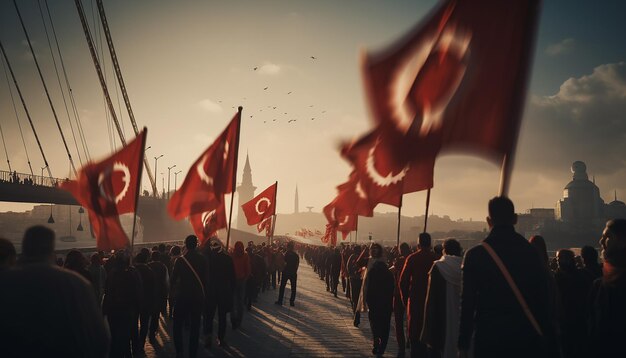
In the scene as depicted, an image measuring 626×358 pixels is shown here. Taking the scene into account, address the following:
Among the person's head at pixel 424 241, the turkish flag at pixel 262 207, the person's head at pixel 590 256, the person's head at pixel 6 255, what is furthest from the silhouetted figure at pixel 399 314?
the turkish flag at pixel 262 207

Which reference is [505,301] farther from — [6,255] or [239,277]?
[239,277]

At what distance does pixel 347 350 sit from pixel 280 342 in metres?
1.55

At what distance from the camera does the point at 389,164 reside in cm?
709

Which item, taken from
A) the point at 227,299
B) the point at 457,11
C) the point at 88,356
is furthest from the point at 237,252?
the point at 88,356

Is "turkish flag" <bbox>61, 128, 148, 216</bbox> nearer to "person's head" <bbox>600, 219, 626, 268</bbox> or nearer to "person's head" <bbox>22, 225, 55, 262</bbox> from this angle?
"person's head" <bbox>22, 225, 55, 262</bbox>

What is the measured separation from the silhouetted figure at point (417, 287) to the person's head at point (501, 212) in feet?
9.84

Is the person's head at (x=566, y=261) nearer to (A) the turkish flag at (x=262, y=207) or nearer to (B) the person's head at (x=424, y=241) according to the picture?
(B) the person's head at (x=424, y=241)

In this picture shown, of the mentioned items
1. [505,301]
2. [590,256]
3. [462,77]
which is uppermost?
[462,77]

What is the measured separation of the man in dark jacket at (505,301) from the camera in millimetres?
3635

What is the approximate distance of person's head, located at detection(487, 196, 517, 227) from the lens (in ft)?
13.2

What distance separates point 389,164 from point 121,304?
492 cm

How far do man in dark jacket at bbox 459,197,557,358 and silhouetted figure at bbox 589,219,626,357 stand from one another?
46cm

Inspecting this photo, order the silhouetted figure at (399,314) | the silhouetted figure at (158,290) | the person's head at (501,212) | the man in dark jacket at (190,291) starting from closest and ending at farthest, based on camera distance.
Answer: the person's head at (501,212), the man in dark jacket at (190,291), the silhouetted figure at (399,314), the silhouetted figure at (158,290)

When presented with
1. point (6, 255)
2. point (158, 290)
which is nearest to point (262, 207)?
point (158, 290)
